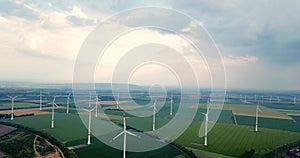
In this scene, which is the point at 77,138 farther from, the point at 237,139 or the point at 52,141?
the point at 237,139

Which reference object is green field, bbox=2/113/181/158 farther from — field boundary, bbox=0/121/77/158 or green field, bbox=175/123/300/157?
green field, bbox=175/123/300/157

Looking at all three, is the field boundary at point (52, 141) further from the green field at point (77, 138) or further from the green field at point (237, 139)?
the green field at point (237, 139)

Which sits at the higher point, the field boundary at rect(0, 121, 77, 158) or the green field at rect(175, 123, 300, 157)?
the field boundary at rect(0, 121, 77, 158)

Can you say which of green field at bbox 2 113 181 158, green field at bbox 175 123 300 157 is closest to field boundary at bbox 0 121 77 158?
green field at bbox 2 113 181 158

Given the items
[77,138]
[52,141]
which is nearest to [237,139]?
[77,138]

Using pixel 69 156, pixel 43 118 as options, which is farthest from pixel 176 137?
pixel 43 118

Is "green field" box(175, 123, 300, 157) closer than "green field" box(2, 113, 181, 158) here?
No

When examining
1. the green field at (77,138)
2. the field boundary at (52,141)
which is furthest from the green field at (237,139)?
the field boundary at (52,141)

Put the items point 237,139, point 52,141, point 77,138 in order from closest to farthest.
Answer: point 52,141, point 77,138, point 237,139
